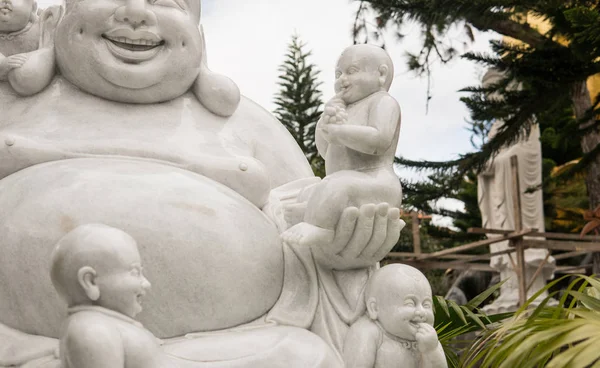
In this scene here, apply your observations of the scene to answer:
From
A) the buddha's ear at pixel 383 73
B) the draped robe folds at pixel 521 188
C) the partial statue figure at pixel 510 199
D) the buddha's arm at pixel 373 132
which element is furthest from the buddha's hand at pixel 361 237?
the draped robe folds at pixel 521 188

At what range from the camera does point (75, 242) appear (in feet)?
10.6

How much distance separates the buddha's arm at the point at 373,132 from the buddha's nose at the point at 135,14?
3.27ft

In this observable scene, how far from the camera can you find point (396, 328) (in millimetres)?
4008

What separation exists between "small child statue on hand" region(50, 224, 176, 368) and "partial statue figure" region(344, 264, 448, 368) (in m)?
1.04

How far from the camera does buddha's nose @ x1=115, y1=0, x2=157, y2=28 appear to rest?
14.6 ft

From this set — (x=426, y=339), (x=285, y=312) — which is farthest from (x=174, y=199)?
(x=426, y=339)

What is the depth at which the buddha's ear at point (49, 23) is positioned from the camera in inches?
185

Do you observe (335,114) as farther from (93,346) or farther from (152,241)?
(93,346)

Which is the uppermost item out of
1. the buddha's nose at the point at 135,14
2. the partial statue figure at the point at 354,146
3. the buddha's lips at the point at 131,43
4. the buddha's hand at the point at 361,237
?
the buddha's nose at the point at 135,14

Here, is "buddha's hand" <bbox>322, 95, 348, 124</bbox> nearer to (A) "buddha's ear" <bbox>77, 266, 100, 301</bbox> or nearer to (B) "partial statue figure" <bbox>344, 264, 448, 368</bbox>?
(B) "partial statue figure" <bbox>344, 264, 448, 368</bbox>

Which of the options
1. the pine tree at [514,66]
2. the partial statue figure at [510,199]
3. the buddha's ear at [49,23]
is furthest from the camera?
the partial statue figure at [510,199]

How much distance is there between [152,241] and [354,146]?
91 centimetres

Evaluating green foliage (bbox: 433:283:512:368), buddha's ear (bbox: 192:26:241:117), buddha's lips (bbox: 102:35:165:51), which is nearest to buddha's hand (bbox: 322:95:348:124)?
buddha's ear (bbox: 192:26:241:117)

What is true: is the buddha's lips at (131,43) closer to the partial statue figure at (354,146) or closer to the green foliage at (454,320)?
the partial statue figure at (354,146)
